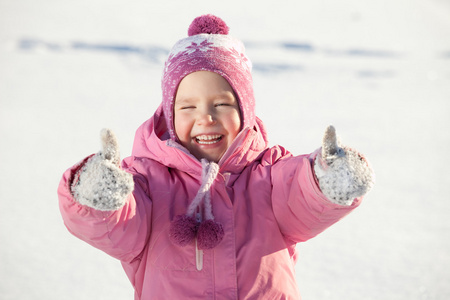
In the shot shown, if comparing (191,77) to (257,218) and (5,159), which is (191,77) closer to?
(257,218)

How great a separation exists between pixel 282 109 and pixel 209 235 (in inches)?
122

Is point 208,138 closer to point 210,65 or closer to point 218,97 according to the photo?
point 218,97

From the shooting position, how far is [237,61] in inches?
58.8

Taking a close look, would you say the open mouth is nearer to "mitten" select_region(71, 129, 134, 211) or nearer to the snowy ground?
"mitten" select_region(71, 129, 134, 211)

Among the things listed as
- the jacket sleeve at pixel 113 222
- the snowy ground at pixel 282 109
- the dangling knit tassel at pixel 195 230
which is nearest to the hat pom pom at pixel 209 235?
the dangling knit tassel at pixel 195 230

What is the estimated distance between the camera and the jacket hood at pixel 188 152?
51.9 inches

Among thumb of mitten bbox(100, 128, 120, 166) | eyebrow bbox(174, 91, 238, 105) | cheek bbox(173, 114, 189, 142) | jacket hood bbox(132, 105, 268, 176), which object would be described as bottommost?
thumb of mitten bbox(100, 128, 120, 166)

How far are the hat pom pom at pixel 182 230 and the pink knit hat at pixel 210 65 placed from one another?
34cm

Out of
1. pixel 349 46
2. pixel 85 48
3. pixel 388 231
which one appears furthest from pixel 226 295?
pixel 349 46

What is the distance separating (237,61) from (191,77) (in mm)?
182

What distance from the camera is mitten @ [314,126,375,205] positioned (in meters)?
0.98

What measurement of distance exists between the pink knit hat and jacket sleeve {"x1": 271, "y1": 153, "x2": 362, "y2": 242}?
0.25 m

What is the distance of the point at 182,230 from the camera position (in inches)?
45.6

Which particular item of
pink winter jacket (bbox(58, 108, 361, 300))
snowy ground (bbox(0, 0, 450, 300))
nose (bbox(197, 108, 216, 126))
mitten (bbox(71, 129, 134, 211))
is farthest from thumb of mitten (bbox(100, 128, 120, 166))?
snowy ground (bbox(0, 0, 450, 300))
